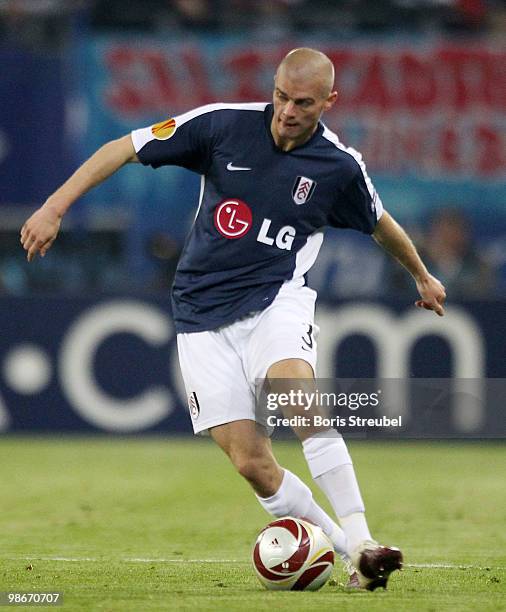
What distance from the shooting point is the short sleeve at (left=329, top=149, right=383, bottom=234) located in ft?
19.5

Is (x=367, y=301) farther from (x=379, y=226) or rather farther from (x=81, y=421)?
(x=379, y=226)

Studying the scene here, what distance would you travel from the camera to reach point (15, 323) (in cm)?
1270

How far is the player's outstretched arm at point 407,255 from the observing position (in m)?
6.11

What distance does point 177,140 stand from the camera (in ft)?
19.1

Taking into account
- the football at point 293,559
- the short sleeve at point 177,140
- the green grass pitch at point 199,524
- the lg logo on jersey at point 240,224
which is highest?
the short sleeve at point 177,140

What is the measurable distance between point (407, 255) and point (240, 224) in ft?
2.66

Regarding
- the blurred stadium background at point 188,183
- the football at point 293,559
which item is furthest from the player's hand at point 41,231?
the blurred stadium background at point 188,183

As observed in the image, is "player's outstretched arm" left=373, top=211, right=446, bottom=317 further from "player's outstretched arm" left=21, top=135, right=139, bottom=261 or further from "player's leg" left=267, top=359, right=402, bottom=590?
"player's outstretched arm" left=21, top=135, right=139, bottom=261

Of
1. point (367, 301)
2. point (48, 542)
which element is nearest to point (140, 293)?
point (367, 301)

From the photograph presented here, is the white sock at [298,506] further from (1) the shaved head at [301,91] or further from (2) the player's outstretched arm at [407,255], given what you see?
(1) the shaved head at [301,91]

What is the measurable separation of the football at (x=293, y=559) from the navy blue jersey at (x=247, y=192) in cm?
95
